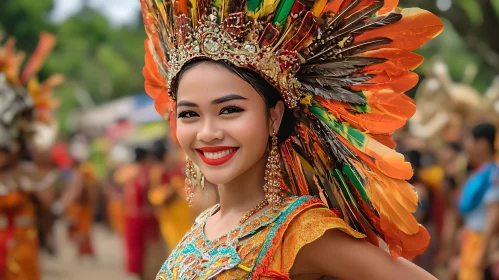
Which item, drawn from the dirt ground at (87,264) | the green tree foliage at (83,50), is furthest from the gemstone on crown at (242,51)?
the green tree foliage at (83,50)

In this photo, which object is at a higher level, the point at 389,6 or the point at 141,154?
the point at 389,6

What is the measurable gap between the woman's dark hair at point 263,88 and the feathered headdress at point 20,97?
378 cm

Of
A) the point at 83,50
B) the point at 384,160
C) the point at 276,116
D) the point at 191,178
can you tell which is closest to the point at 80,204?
the point at 191,178

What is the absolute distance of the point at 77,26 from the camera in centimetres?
3059

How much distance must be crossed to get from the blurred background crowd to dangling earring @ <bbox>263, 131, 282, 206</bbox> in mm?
877

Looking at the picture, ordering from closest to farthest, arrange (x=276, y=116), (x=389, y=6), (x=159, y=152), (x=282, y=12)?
(x=389, y=6) → (x=282, y=12) → (x=276, y=116) → (x=159, y=152)

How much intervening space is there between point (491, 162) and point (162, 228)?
12.3 feet

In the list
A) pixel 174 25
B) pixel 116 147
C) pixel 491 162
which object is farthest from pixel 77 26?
pixel 174 25

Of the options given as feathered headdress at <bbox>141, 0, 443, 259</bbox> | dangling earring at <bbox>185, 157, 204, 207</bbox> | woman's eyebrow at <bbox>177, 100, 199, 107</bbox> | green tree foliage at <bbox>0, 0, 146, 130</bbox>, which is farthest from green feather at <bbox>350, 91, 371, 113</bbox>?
green tree foliage at <bbox>0, 0, 146, 130</bbox>

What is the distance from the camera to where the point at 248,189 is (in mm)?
2588

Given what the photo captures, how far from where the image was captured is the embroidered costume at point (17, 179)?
6.02 meters

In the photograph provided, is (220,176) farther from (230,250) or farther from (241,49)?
(241,49)

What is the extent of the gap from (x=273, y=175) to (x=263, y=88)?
30 cm

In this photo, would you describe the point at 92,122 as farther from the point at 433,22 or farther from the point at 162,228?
the point at 433,22
